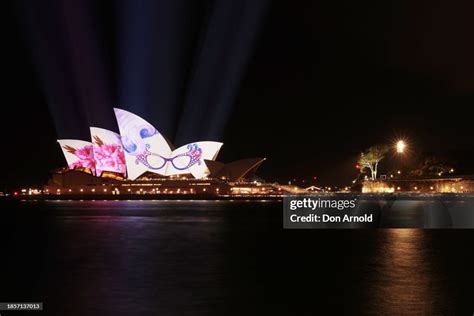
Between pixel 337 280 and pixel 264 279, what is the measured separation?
2.14 metres

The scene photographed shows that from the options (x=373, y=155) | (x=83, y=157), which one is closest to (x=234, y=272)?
(x=83, y=157)

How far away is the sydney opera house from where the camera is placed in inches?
3428

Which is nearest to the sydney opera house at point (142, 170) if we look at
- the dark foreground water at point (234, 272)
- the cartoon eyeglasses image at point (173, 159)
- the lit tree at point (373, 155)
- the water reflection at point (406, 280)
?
the cartoon eyeglasses image at point (173, 159)

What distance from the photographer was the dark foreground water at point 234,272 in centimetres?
1549

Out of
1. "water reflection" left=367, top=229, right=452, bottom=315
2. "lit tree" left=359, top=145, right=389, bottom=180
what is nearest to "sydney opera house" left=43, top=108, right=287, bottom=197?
"lit tree" left=359, top=145, right=389, bottom=180

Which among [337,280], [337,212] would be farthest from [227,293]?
[337,212]

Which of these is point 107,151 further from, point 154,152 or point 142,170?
point 154,152

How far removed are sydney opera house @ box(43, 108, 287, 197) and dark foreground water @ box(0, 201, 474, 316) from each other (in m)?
51.7

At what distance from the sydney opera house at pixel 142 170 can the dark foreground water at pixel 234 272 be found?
51.7 meters

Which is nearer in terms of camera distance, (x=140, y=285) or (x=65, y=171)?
(x=140, y=285)

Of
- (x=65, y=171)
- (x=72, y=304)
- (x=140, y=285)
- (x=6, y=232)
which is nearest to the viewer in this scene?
(x=72, y=304)

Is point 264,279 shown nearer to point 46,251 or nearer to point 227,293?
point 227,293

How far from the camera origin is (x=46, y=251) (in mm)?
26453

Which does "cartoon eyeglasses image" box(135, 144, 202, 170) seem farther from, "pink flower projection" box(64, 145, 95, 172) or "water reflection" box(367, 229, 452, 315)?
"water reflection" box(367, 229, 452, 315)
